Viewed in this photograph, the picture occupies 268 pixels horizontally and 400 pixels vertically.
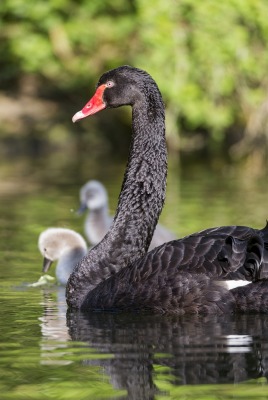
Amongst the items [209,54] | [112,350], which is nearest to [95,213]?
[112,350]

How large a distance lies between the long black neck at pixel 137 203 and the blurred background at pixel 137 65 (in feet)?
34.7

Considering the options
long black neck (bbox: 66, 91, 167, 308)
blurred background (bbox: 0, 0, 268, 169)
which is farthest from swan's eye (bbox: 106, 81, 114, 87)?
blurred background (bbox: 0, 0, 268, 169)

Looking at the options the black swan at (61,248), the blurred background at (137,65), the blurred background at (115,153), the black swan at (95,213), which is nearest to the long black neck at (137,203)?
the blurred background at (115,153)

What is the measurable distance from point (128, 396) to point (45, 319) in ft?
5.80

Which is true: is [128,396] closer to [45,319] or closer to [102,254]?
[45,319]

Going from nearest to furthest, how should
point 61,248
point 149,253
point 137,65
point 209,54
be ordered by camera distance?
point 149,253
point 61,248
point 209,54
point 137,65

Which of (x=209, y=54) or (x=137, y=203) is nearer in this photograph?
(x=137, y=203)

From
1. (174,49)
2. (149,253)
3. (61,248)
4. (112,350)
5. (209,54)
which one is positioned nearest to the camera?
(112,350)

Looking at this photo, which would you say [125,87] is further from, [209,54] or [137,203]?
[209,54]

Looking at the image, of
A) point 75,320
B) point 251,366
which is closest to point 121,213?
point 75,320

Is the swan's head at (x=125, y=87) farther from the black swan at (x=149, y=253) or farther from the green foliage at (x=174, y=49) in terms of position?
the green foliage at (x=174, y=49)

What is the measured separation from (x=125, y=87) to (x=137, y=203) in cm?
67

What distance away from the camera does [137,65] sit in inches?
779

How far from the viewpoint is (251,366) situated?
4.59 meters
